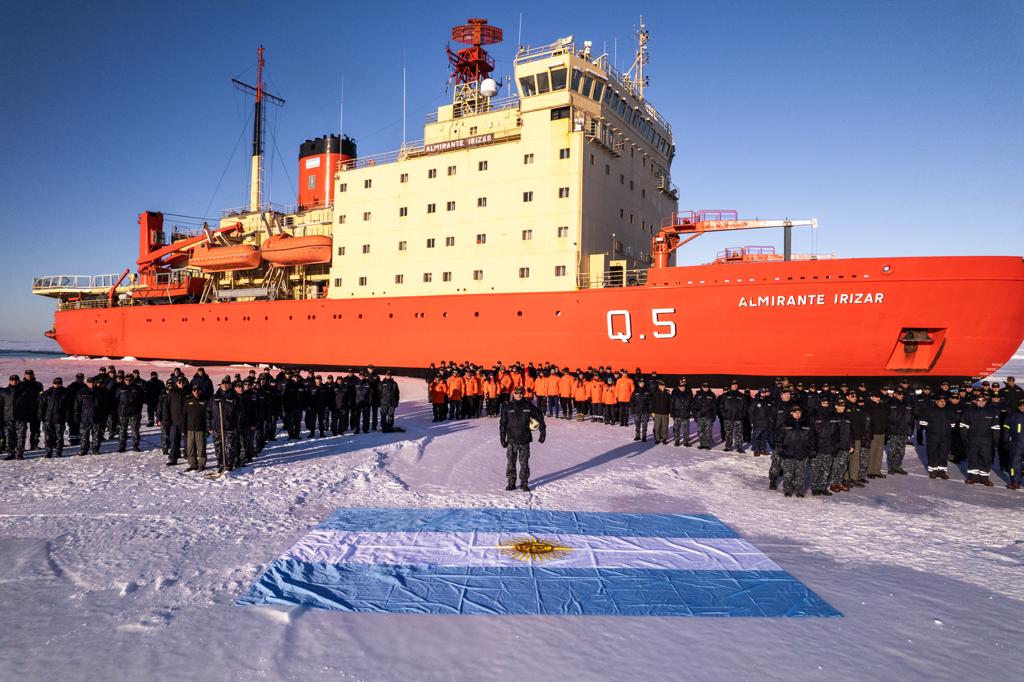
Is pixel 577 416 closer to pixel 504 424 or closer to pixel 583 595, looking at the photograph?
pixel 504 424

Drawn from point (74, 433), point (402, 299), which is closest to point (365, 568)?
point (74, 433)

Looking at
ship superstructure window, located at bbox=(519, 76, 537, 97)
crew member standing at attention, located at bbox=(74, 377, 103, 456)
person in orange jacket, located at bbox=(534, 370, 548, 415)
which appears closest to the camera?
crew member standing at attention, located at bbox=(74, 377, 103, 456)

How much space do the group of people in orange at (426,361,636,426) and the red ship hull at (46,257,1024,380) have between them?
272cm

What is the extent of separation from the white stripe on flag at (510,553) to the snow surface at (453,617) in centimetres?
37

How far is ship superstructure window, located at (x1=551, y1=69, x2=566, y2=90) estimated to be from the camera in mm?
19281

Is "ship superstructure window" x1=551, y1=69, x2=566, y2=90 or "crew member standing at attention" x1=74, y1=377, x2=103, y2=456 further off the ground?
"ship superstructure window" x1=551, y1=69, x2=566, y2=90

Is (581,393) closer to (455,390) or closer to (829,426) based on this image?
(455,390)

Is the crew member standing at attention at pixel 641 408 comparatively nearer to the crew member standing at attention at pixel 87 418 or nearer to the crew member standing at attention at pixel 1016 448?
the crew member standing at attention at pixel 1016 448

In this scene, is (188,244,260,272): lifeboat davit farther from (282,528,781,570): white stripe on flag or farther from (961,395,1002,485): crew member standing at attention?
(961,395,1002,485): crew member standing at attention

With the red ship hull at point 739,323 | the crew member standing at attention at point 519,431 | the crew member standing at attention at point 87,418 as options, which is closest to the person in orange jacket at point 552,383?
the red ship hull at point 739,323

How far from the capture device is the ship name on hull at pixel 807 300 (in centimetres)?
1430

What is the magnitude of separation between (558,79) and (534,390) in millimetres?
11825

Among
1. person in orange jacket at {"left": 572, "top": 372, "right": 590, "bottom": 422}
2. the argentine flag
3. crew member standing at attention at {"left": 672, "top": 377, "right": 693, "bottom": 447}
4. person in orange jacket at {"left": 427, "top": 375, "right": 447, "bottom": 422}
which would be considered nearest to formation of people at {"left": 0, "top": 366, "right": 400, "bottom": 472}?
person in orange jacket at {"left": 427, "top": 375, "right": 447, "bottom": 422}

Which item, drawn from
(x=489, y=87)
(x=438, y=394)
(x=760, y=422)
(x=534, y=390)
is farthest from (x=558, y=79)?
(x=760, y=422)
